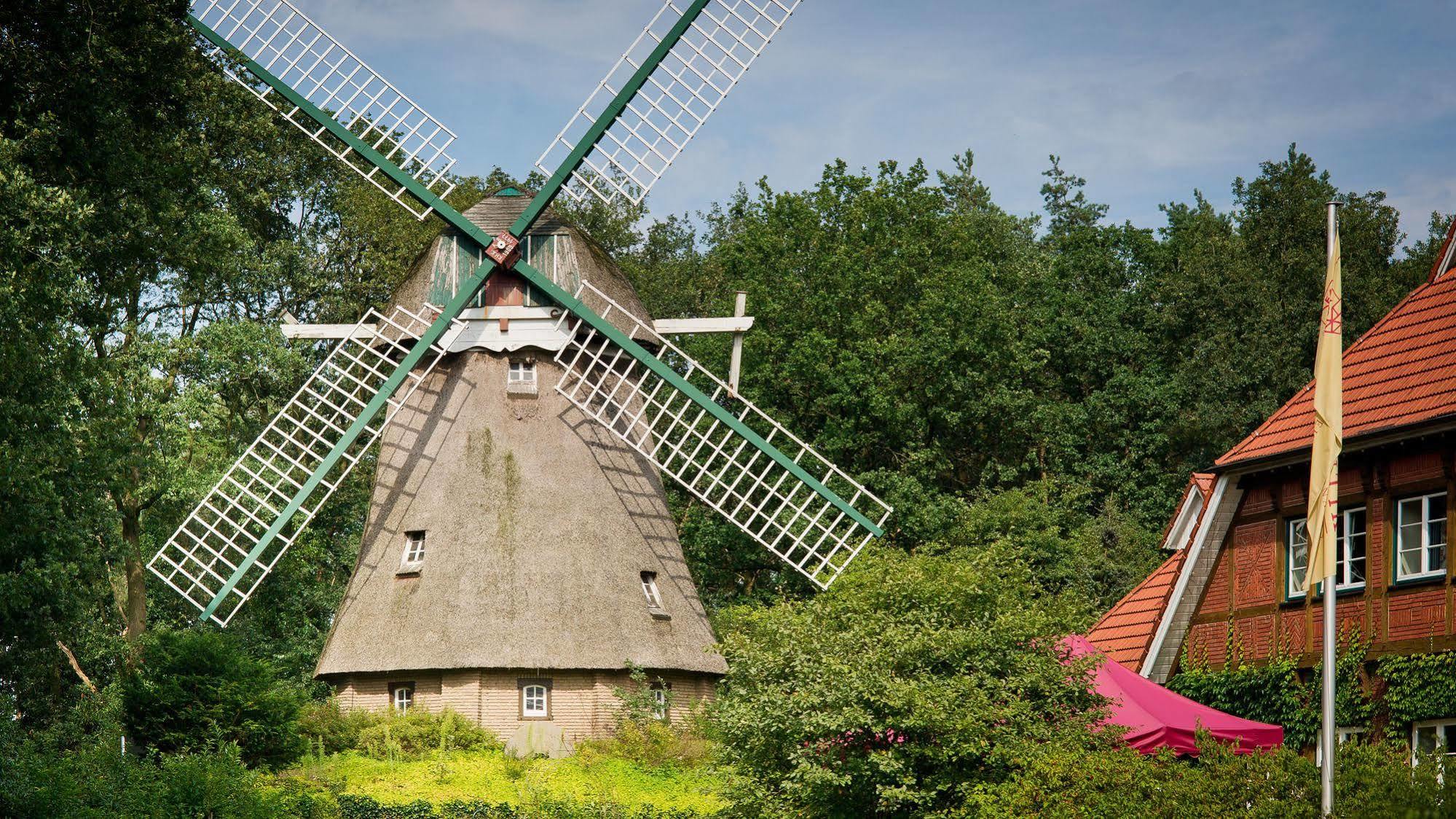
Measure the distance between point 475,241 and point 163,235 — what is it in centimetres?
596

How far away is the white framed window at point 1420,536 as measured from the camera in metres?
16.3

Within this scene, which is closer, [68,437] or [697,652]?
[68,437]

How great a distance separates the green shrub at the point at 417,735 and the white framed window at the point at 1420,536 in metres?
12.8

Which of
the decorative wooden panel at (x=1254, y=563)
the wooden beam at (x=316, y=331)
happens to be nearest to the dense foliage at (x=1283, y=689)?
the decorative wooden panel at (x=1254, y=563)

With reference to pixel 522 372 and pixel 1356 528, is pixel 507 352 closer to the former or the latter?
pixel 522 372

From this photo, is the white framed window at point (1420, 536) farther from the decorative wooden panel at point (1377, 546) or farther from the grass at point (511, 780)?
the grass at point (511, 780)

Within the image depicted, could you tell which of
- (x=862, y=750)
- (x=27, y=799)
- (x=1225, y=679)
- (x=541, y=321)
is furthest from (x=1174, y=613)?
(x=27, y=799)

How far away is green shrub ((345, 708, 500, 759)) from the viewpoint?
22.3m

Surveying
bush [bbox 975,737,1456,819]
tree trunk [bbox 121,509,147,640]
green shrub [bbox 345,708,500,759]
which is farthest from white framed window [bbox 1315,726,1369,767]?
tree trunk [bbox 121,509,147,640]

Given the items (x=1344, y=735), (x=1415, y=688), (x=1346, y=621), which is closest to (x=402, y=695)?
(x=1344, y=735)

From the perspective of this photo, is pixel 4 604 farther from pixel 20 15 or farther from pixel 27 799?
pixel 20 15

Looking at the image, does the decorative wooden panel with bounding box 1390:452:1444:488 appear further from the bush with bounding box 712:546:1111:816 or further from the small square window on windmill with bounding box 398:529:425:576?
the small square window on windmill with bounding box 398:529:425:576

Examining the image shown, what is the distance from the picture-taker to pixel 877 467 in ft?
109

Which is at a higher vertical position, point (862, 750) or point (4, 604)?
point (4, 604)
